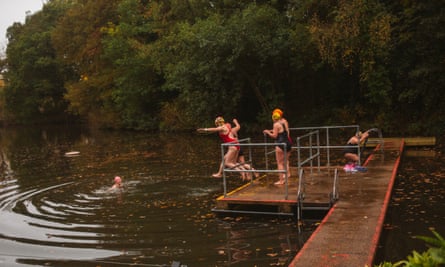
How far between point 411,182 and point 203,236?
23.0 feet

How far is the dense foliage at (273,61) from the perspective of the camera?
24500 millimetres

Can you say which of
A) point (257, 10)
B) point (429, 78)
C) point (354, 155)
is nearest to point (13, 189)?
point (354, 155)

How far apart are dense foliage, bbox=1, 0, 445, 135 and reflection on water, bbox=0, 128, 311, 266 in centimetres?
1081

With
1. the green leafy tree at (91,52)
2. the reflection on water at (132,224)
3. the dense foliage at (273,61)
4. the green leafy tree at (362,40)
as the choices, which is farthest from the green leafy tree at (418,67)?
the green leafy tree at (91,52)

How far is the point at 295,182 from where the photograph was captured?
41.2 ft

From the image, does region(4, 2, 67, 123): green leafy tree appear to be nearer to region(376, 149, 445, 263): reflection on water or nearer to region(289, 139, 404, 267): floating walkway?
region(376, 149, 445, 263): reflection on water

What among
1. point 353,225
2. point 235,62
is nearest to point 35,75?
point 235,62

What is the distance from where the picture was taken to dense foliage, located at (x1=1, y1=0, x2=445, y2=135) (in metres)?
24.5

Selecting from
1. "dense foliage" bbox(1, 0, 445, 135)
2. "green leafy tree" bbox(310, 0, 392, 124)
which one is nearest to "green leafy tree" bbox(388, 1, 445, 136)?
"dense foliage" bbox(1, 0, 445, 135)

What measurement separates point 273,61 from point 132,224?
19.9 meters

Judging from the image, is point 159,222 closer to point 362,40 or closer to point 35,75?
point 362,40

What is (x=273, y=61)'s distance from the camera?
28891mm

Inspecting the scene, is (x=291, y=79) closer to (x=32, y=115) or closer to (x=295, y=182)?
(x=295, y=182)

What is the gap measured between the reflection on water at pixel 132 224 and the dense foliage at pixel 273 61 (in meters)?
10.8
